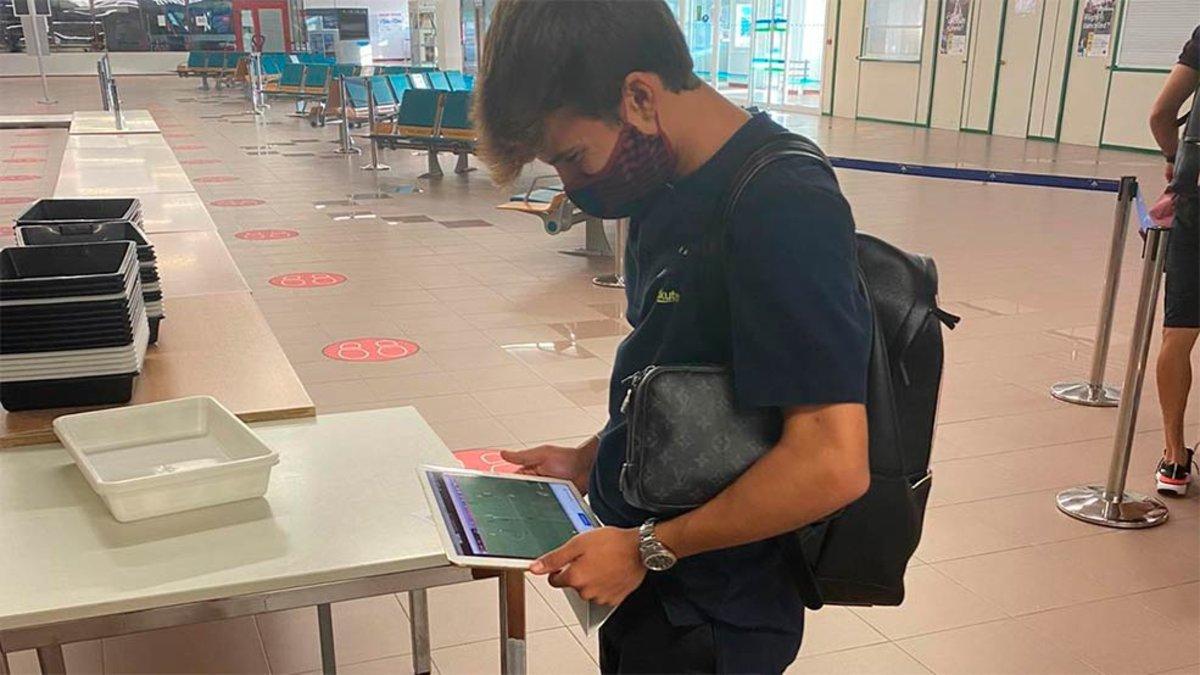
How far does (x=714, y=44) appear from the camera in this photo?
63.8 feet

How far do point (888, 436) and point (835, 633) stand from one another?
170 cm

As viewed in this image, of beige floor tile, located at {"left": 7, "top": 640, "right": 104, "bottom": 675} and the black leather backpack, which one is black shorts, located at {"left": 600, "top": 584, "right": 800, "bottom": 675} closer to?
the black leather backpack

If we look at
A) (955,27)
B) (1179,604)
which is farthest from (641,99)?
(955,27)

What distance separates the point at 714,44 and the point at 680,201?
1926 cm

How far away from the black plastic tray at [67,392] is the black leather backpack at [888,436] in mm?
1405

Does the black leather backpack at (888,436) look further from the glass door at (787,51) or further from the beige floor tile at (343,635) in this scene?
the glass door at (787,51)

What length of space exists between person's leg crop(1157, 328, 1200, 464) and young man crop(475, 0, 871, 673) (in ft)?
8.79

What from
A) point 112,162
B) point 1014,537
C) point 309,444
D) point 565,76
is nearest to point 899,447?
point 565,76

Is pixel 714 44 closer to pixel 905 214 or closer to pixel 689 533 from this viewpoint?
pixel 905 214

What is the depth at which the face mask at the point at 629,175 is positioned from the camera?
1.09 m

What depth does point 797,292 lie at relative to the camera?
97 centimetres

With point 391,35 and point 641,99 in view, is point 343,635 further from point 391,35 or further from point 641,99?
point 391,35

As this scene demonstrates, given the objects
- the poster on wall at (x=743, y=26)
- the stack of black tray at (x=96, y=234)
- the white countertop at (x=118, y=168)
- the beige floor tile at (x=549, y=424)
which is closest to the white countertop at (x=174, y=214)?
the white countertop at (x=118, y=168)

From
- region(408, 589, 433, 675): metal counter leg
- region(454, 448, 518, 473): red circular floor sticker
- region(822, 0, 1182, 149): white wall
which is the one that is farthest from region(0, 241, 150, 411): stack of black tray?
region(822, 0, 1182, 149): white wall
